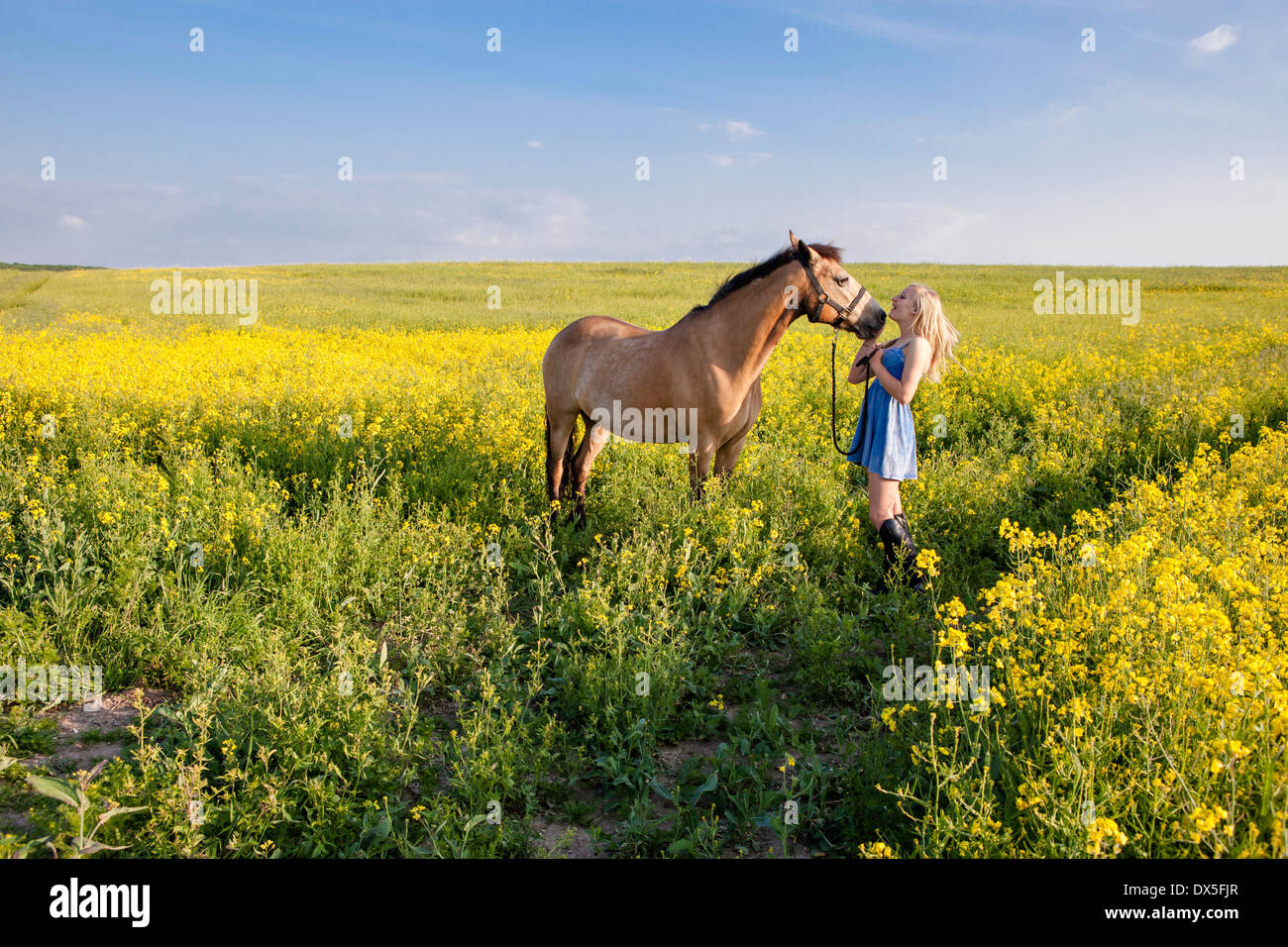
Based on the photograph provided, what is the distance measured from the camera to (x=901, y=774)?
310cm

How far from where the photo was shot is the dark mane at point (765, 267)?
203 inches

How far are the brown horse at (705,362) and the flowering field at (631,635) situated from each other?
1.53 feet

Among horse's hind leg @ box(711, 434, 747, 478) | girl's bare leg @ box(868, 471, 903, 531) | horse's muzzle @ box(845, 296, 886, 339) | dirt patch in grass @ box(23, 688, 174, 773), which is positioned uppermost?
horse's muzzle @ box(845, 296, 886, 339)

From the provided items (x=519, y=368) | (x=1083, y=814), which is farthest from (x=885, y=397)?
(x=519, y=368)

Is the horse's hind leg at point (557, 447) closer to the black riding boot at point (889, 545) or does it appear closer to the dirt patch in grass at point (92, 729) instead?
the black riding boot at point (889, 545)

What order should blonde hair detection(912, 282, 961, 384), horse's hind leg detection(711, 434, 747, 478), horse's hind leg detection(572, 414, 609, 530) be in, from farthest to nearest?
1. horse's hind leg detection(572, 414, 609, 530)
2. horse's hind leg detection(711, 434, 747, 478)
3. blonde hair detection(912, 282, 961, 384)

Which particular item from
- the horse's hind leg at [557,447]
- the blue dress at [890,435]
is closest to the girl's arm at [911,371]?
the blue dress at [890,435]

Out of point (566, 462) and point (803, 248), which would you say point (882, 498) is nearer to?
point (803, 248)

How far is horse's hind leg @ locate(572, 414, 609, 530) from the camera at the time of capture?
6105 millimetres

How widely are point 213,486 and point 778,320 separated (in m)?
4.81

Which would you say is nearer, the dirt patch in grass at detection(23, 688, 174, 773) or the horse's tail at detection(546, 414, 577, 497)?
the dirt patch in grass at detection(23, 688, 174, 773)

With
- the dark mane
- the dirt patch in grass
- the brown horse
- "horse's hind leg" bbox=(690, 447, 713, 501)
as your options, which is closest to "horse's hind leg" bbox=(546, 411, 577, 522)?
the brown horse

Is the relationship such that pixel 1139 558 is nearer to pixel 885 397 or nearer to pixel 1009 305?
pixel 885 397

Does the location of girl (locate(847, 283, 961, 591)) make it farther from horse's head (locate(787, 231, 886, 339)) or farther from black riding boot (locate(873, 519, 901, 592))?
horse's head (locate(787, 231, 886, 339))
